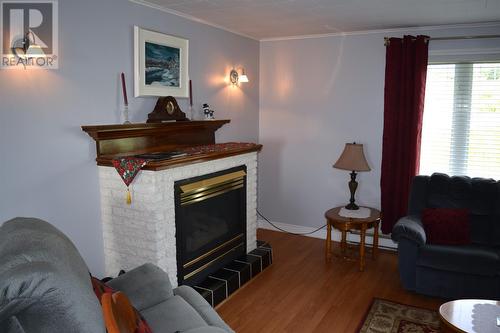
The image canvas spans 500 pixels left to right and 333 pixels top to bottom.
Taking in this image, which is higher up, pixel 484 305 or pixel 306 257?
pixel 484 305

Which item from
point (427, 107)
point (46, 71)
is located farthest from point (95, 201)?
point (427, 107)

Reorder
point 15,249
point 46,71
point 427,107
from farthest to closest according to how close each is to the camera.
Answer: point 427,107, point 46,71, point 15,249

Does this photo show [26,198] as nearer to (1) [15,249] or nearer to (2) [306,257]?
(1) [15,249]

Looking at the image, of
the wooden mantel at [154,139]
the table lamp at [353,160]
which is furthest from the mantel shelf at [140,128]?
the table lamp at [353,160]

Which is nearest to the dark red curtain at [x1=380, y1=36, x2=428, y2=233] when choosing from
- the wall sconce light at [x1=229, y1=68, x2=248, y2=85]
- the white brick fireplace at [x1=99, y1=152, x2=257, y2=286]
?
the wall sconce light at [x1=229, y1=68, x2=248, y2=85]

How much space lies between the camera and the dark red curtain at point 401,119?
4.23 m

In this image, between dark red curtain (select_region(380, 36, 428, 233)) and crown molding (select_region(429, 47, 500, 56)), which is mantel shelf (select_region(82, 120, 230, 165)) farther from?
crown molding (select_region(429, 47, 500, 56))

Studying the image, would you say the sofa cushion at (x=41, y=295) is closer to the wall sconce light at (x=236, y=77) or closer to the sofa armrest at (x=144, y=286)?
the sofa armrest at (x=144, y=286)

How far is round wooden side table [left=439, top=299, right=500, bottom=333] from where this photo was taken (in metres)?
2.32

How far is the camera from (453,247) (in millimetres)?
3459

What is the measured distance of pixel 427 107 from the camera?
4418 millimetres

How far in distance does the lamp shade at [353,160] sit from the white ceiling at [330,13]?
4.01ft

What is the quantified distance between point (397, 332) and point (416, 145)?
79.0 inches

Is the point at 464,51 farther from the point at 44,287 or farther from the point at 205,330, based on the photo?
the point at 44,287
